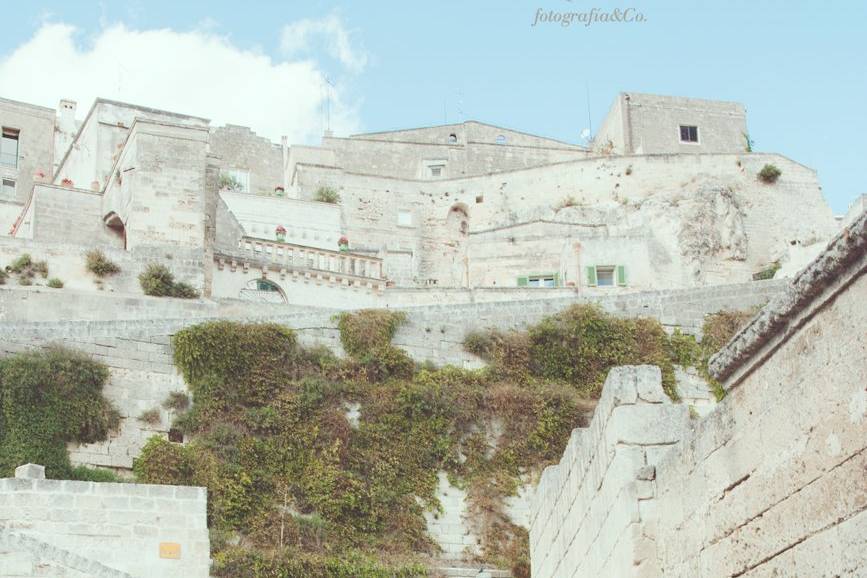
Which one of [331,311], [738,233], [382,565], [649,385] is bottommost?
[382,565]

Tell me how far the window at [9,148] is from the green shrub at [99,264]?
728 inches

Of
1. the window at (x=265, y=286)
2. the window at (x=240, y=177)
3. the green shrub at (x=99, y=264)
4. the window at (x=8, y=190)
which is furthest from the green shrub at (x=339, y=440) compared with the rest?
the window at (x=240, y=177)

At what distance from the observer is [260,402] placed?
20.1 metres

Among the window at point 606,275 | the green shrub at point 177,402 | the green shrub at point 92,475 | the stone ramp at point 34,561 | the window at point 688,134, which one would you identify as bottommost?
the stone ramp at point 34,561

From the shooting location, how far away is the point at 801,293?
546 centimetres

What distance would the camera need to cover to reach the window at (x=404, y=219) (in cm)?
A: 4038

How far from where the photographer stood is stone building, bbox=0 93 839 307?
27500 millimetres

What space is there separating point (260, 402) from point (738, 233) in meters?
21.5

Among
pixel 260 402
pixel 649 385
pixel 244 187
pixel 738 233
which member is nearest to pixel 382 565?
pixel 260 402

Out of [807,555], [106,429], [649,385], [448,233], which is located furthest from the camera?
[448,233]

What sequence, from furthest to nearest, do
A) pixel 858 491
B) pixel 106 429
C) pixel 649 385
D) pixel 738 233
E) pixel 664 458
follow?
pixel 738 233 → pixel 106 429 → pixel 649 385 → pixel 664 458 → pixel 858 491

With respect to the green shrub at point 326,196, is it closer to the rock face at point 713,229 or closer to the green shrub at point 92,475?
the rock face at point 713,229

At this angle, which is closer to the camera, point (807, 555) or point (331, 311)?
point (807, 555)

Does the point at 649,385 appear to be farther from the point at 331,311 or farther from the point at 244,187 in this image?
the point at 244,187
